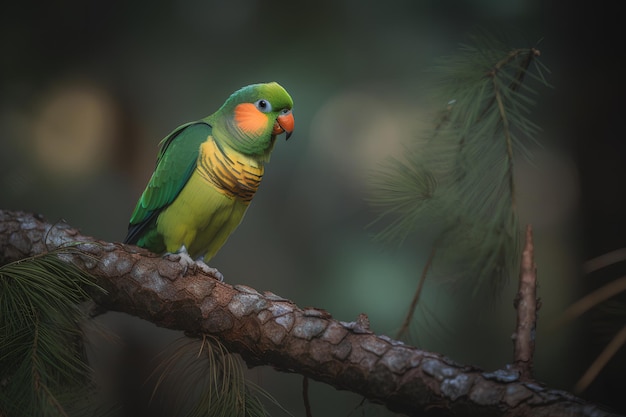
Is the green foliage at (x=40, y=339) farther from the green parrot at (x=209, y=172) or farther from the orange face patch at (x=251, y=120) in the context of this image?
the orange face patch at (x=251, y=120)

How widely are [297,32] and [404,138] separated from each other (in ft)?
1.48

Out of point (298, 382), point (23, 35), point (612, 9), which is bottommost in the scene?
point (298, 382)

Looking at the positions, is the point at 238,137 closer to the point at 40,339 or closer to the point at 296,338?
the point at 296,338

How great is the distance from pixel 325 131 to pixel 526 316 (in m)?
0.81

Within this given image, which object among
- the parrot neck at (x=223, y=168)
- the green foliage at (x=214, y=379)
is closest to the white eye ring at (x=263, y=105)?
the parrot neck at (x=223, y=168)

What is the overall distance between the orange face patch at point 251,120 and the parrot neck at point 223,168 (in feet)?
0.21

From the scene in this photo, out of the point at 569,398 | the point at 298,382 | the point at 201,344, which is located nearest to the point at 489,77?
the point at 569,398

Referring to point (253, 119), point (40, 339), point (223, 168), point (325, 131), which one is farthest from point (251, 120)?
point (40, 339)

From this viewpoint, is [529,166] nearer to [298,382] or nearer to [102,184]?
[298,382]

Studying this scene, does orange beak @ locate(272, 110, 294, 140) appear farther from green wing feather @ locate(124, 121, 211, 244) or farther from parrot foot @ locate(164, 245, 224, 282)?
parrot foot @ locate(164, 245, 224, 282)

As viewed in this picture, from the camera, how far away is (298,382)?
5.32 ft

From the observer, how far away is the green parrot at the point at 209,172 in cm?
136

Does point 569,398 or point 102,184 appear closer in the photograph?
point 569,398

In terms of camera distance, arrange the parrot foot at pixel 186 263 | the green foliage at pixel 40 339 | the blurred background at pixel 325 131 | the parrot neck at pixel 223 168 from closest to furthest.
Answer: the green foliage at pixel 40 339
the parrot foot at pixel 186 263
the parrot neck at pixel 223 168
the blurred background at pixel 325 131
